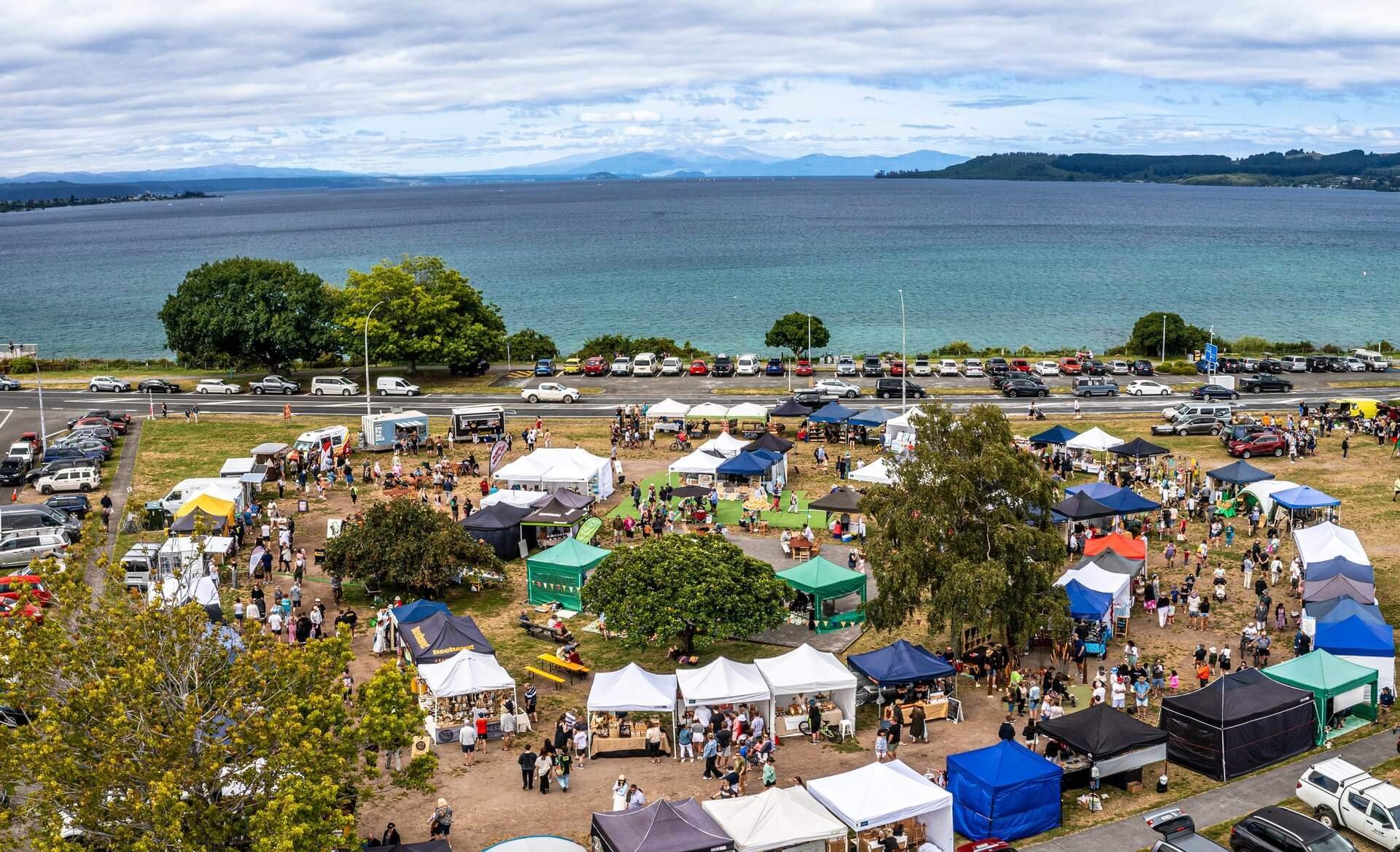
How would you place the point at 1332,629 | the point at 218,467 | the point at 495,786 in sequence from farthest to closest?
the point at 218,467 → the point at 1332,629 → the point at 495,786

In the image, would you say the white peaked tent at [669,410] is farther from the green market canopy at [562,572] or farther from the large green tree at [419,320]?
the large green tree at [419,320]

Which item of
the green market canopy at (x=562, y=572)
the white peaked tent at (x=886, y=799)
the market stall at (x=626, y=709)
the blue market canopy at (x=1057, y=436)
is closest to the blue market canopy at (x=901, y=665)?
the market stall at (x=626, y=709)

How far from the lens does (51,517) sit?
3888cm

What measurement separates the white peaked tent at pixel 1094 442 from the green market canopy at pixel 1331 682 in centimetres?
1939

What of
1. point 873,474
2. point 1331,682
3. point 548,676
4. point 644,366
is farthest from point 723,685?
point 644,366

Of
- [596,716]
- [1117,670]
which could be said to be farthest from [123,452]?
[1117,670]

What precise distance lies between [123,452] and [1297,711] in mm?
47932

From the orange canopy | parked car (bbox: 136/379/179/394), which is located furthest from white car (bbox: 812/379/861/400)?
parked car (bbox: 136/379/179/394)

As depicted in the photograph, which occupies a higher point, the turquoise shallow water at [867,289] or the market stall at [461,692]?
the turquoise shallow water at [867,289]

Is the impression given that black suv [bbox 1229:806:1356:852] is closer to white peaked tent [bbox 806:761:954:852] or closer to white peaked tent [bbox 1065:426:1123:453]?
white peaked tent [bbox 806:761:954:852]

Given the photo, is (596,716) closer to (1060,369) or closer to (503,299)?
(1060,369)

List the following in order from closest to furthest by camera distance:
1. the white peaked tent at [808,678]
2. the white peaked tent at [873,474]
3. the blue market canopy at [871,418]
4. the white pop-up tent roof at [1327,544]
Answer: the white peaked tent at [808,678]
the white pop-up tent roof at [1327,544]
the white peaked tent at [873,474]
the blue market canopy at [871,418]

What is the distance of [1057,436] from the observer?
46.6m

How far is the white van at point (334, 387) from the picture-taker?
66.1 meters
